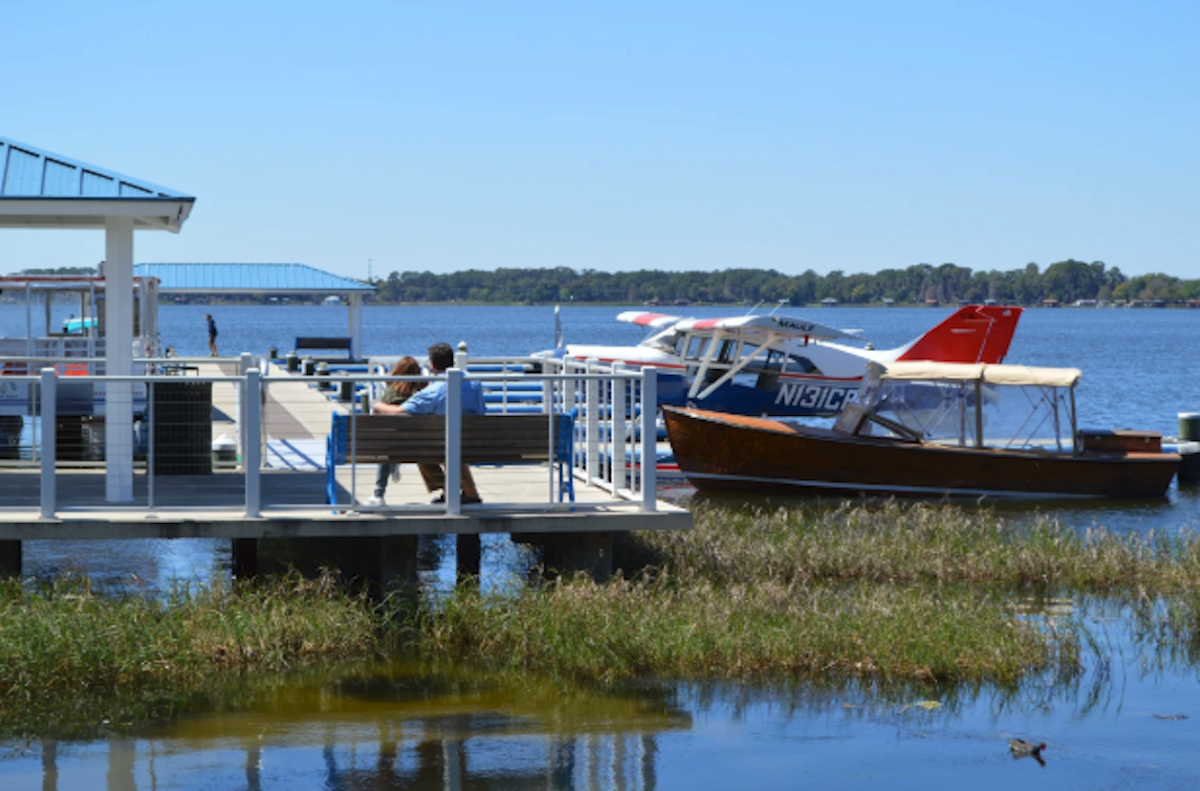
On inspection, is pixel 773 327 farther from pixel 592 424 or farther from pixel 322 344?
pixel 592 424

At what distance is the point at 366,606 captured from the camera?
1013cm

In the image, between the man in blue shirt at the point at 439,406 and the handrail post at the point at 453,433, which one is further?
the man in blue shirt at the point at 439,406

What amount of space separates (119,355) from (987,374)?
39.3 ft

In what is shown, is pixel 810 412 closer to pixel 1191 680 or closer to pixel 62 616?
pixel 1191 680

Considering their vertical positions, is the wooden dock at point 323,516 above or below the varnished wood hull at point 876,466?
above

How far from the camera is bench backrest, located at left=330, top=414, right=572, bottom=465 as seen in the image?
9578 mm

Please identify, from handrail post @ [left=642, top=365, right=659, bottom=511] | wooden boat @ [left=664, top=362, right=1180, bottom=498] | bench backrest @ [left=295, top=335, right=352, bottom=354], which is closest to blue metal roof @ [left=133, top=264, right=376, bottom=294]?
bench backrest @ [left=295, top=335, right=352, bottom=354]

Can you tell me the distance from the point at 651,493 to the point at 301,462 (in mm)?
4403

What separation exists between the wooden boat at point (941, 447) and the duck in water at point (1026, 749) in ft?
39.5

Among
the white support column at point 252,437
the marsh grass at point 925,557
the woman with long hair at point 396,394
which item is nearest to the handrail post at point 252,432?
the white support column at point 252,437

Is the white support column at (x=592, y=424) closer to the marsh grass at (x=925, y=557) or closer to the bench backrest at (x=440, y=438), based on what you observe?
the marsh grass at (x=925, y=557)

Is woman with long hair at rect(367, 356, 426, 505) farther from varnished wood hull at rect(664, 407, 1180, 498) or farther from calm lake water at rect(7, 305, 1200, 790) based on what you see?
varnished wood hull at rect(664, 407, 1180, 498)

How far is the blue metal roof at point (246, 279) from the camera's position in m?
34.5

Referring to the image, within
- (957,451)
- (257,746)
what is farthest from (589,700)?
(957,451)
